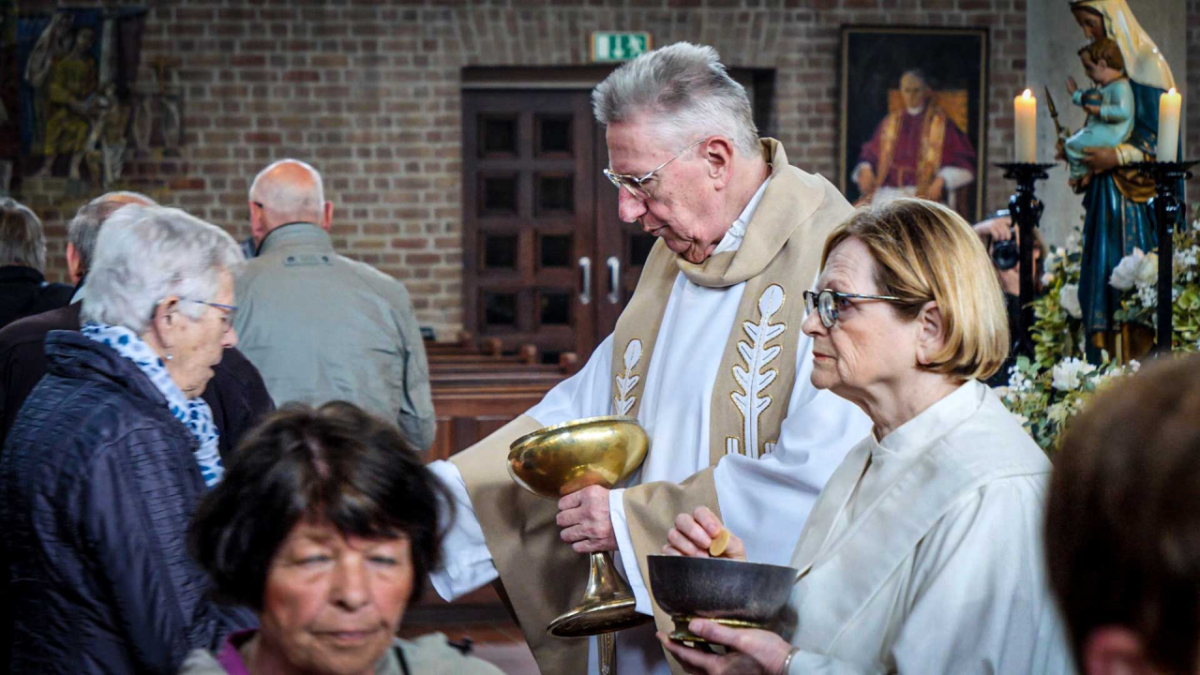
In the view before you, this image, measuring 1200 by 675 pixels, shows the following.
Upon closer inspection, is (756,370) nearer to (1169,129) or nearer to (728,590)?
(728,590)

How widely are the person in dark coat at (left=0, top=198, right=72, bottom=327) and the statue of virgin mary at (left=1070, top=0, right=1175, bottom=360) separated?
3.16m

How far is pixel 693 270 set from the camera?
285 centimetres

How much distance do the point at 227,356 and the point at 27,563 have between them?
1185 millimetres

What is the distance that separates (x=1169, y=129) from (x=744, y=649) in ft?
7.11

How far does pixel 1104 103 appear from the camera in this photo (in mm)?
4180

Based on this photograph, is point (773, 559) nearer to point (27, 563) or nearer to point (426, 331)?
point (27, 563)

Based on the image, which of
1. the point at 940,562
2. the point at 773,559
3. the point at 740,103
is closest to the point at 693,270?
the point at 740,103

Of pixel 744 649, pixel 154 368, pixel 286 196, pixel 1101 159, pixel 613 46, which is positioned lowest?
pixel 744 649

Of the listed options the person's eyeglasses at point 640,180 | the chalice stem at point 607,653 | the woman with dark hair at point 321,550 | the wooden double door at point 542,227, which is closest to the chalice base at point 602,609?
the chalice stem at point 607,653

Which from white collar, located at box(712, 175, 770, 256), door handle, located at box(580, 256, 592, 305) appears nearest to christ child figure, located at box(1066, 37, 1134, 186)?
white collar, located at box(712, 175, 770, 256)

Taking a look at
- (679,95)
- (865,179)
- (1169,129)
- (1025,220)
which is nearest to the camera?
(679,95)

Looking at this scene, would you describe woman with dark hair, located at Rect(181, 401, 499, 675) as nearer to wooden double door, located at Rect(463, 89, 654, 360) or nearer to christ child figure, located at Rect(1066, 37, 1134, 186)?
christ child figure, located at Rect(1066, 37, 1134, 186)

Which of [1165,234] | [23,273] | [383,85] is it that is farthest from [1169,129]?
[383,85]

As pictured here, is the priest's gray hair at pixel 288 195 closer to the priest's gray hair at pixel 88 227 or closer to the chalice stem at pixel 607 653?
the priest's gray hair at pixel 88 227
